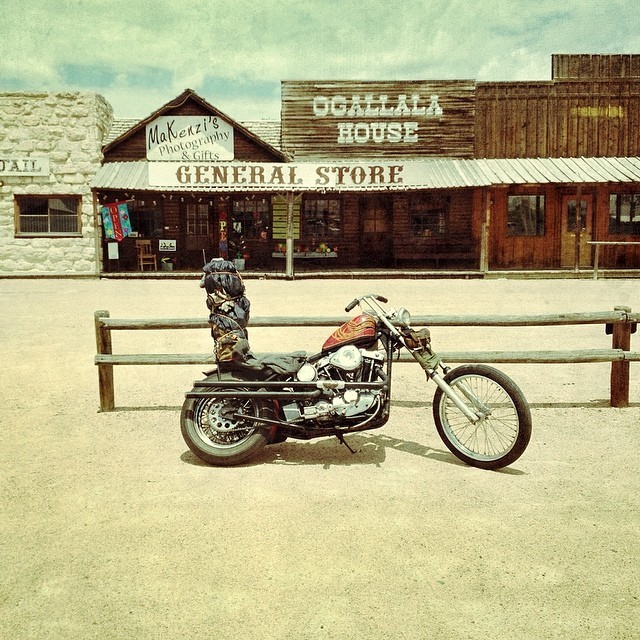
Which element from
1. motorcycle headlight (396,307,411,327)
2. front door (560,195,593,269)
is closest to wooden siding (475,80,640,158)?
front door (560,195,593,269)

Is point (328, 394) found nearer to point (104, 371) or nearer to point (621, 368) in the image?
point (104, 371)

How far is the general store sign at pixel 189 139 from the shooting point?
2383 centimetres

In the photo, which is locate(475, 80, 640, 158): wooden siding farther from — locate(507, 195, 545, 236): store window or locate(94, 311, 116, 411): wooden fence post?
locate(94, 311, 116, 411): wooden fence post

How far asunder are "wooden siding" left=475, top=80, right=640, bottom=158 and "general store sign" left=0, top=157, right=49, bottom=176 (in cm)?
1558

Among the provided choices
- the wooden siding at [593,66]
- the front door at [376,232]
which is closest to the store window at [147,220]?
the front door at [376,232]

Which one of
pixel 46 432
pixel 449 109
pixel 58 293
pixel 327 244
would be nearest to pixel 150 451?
pixel 46 432

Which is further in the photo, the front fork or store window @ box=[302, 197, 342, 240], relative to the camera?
store window @ box=[302, 197, 342, 240]

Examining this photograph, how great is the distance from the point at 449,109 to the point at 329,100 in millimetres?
4434

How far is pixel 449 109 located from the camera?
24.5m

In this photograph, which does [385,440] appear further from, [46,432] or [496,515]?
[46,432]

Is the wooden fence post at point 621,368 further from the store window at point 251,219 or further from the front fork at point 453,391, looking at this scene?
the store window at point 251,219

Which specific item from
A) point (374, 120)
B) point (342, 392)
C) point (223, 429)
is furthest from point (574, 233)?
point (223, 429)

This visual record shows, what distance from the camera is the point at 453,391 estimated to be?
4812mm

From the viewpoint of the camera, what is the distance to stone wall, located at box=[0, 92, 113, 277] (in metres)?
23.0
